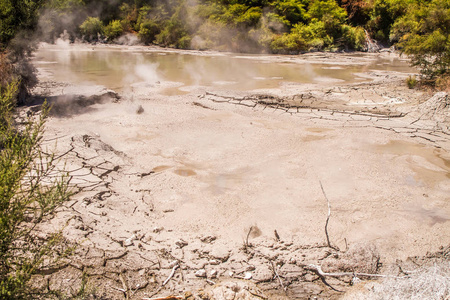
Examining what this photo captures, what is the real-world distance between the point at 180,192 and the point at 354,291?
282 cm

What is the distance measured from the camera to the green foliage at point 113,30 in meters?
31.3

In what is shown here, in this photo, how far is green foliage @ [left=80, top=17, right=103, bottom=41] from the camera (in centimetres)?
3161

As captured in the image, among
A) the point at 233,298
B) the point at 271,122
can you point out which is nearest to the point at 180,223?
the point at 233,298

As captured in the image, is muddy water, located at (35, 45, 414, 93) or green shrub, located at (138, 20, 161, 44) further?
green shrub, located at (138, 20, 161, 44)

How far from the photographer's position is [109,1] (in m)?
33.6

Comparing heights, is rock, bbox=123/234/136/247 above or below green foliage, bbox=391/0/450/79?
below

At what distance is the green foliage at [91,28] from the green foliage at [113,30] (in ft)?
2.97

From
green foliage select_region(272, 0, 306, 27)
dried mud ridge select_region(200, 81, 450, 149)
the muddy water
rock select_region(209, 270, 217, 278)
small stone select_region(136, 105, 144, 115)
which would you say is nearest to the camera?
rock select_region(209, 270, 217, 278)

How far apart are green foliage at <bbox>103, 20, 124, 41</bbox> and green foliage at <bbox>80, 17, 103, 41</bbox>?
90 centimetres

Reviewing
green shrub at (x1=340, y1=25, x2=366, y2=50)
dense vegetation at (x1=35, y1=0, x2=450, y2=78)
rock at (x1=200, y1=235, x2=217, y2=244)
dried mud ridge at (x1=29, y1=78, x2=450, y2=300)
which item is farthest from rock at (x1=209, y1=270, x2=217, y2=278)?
green shrub at (x1=340, y1=25, x2=366, y2=50)

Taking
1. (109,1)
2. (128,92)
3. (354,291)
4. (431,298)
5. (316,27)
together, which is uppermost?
(109,1)

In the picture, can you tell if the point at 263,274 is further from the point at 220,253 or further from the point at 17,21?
the point at 17,21

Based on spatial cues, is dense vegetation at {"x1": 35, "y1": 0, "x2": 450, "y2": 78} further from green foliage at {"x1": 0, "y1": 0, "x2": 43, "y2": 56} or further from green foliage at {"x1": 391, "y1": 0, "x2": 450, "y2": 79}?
green foliage at {"x1": 0, "y1": 0, "x2": 43, "y2": 56}

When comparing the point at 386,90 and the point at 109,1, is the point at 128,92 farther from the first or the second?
the point at 109,1
